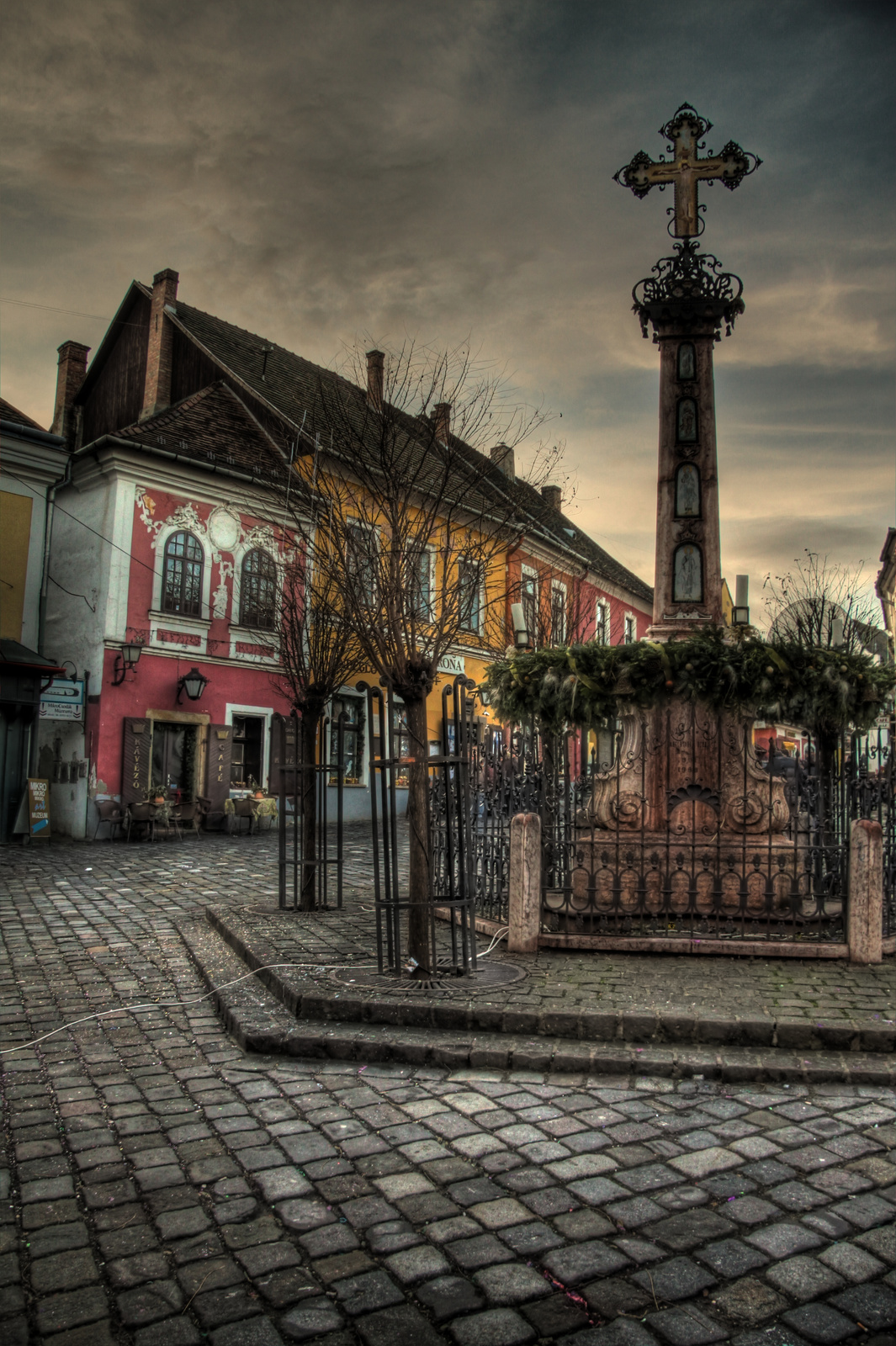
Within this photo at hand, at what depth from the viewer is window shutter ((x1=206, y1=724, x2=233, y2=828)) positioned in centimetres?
1889

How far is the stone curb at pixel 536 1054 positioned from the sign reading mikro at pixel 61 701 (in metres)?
13.0

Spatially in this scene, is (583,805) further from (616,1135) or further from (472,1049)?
(616,1135)

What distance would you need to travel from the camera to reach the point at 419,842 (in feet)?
19.4

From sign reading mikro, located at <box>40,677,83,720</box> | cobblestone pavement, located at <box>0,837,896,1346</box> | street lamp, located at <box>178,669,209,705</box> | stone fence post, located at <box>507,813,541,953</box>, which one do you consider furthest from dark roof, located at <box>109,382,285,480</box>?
cobblestone pavement, located at <box>0,837,896,1346</box>

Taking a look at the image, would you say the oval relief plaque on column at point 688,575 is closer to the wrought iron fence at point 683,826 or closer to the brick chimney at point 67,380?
the wrought iron fence at point 683,826

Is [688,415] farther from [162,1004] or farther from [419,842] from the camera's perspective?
[162,1004]

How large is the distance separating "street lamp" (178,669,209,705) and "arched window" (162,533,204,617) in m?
1.29

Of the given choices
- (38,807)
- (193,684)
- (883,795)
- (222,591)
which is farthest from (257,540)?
(883,795)

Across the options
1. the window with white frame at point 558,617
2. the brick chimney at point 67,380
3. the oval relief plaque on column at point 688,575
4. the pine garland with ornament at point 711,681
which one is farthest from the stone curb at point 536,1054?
the brick chimney at point 67,380

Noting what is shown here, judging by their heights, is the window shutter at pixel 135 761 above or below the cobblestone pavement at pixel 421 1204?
above

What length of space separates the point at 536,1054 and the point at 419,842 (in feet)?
5.01

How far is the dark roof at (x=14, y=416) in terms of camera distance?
1866 centimetres

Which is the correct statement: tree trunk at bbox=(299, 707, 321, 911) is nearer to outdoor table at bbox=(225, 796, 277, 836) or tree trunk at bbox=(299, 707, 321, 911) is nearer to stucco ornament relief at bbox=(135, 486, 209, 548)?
outdoor table at bbox=(225, 796, 277, 836)

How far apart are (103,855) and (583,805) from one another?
9.50 m
